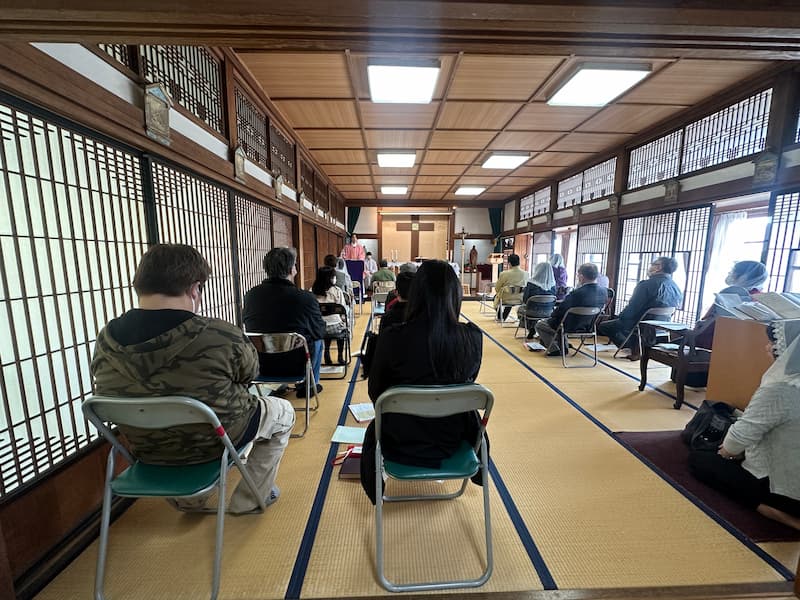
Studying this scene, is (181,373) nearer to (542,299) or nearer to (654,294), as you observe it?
(654,294)

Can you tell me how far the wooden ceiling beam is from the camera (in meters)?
0.92

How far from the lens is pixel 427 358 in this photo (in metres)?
1.31

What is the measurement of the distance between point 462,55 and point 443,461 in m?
3.01

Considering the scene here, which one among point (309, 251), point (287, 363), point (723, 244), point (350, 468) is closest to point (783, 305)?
point (350, 468)

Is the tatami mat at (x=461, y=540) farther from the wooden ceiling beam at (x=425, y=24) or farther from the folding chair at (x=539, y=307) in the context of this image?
the folding chair at (x=539, y=307)

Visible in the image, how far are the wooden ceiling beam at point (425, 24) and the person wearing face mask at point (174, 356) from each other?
65 centimetres

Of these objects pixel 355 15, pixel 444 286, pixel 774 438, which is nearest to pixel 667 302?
pixel 774 438

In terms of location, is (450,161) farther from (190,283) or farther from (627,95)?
(190,283)

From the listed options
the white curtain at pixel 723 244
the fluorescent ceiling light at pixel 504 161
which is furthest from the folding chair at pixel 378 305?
the white curtain at pixel 723 244

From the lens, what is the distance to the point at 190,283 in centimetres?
124

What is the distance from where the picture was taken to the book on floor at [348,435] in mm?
2197

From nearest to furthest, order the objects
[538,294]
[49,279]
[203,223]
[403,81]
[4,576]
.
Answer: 1. [4,576]
2. [49,279]
3. [203,223]
4. [403,81]
5. [538,294]

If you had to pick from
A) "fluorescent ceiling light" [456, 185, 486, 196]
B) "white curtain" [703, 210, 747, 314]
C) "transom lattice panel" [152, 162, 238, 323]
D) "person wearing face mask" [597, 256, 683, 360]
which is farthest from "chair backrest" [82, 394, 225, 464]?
"fluorescent ceiling light" [456, 185, 486, 196]

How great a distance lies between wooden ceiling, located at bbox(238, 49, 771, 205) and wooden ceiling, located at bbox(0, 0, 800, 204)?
0.7 inches
